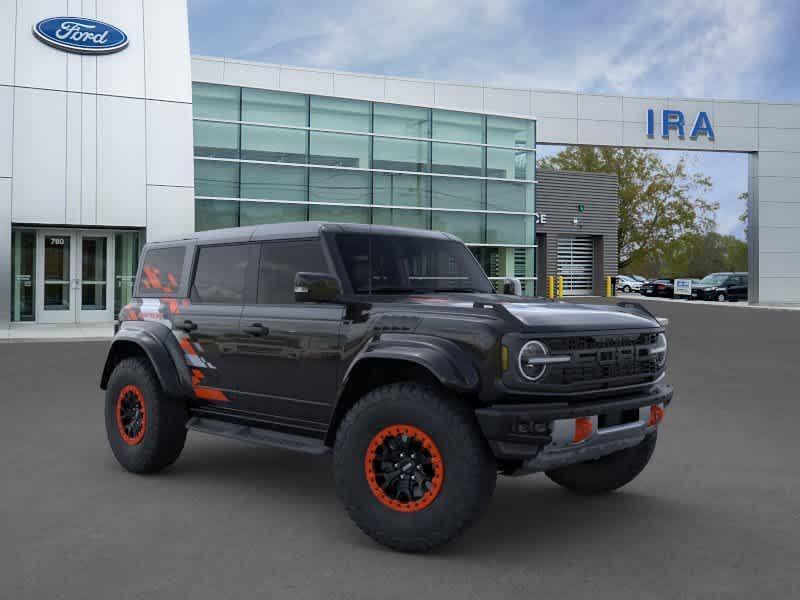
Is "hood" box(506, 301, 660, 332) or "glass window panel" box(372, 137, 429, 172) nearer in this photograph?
"hood" box(506, 301, 660, 332)

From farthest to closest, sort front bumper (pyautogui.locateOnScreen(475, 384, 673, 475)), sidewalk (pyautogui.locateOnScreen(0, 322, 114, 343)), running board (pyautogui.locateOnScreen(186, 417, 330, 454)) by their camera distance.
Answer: sidewalk (pyautogui.locateOnScreen(0, 322, 114, 343))
running board (pyautogui.locateOnScreen(186, 417, 330, 454))
front bumper (pyautogui.locateOnScreen(475, 384, 673, 475))

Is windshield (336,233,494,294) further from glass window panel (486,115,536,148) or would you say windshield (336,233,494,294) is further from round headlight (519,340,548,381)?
glass window panel (486,115,536,148)

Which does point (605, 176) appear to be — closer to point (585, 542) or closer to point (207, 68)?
point (207, 68)

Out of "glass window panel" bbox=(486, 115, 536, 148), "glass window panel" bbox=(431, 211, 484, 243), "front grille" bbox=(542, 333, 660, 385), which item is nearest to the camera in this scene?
"front grille" bbox=(542, 333, 660, 385)

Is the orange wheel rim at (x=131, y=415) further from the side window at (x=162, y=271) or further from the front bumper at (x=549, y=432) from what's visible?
the front bumper at (x=549, y=432)

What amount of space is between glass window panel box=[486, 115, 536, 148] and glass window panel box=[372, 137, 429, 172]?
289cm

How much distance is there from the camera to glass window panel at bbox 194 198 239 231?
2700 cm

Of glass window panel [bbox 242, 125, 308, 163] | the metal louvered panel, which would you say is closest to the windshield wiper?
glass window panel [bbox 242, 125, 308, 163]

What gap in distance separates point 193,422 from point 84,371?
8330 mm

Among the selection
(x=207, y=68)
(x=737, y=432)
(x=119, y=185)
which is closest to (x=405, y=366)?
(x=737, y=432)

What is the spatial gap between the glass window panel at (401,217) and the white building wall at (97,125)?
7.18 meters

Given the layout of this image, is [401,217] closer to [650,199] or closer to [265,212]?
[265,212]

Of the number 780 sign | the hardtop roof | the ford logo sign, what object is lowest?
the hardtop roof

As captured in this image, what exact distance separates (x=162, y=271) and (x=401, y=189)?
23.5 m
